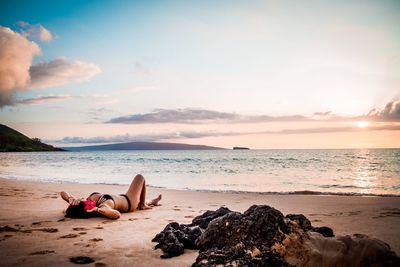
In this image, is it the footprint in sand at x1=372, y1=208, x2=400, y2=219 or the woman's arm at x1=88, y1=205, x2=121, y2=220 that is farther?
the footprint in sand at x1=372, y1=208, x2=400, y2=219

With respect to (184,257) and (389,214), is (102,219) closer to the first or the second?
(184,257)

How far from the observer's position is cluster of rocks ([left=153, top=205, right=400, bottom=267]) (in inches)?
118

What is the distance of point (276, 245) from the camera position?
3201 mm

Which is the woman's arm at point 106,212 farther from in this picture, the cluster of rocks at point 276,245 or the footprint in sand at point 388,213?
the footprint in sand at point 388,213

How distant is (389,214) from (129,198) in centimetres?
705

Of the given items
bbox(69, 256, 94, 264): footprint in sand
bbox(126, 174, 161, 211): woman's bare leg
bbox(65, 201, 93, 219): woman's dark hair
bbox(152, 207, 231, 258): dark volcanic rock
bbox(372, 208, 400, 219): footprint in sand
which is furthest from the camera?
bbox(126, 174, 161, 211): woman's bare leg

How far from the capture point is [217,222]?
3.76 metres

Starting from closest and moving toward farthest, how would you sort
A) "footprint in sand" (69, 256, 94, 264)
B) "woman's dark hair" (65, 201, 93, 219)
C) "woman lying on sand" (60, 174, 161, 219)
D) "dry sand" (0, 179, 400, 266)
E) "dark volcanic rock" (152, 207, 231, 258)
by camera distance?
"footprint in sand" (69, 256, 94, 264) → "dry sand" (0, 179, 400, 266) → "dark volcanic rock" (152, 207, 231, 258) → "woman lying on sand" (60, 174, 161, 219) → "woman's dark hair" (65, 201, 93, 219)

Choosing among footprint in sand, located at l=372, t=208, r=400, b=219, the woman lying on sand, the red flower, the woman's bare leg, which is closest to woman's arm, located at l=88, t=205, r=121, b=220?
the woman lying on sand

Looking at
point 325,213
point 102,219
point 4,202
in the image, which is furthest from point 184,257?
point 4,202

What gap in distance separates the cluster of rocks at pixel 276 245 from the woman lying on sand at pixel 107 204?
3.54 metres

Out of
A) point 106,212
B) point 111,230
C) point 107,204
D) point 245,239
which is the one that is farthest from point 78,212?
point 245,239

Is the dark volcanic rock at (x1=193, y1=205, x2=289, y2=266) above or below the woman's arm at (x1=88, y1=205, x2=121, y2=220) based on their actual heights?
above

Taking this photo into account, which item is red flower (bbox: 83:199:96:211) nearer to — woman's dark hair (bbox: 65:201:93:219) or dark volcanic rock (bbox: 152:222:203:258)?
woman's dark hair (bbox: 65:201:93:219)
